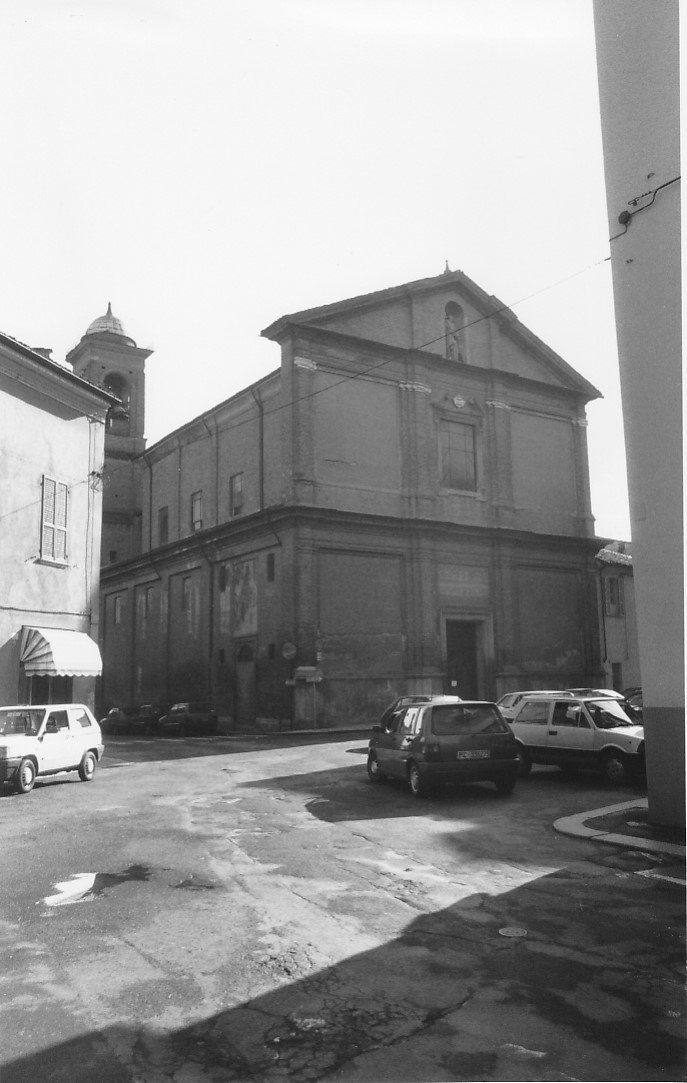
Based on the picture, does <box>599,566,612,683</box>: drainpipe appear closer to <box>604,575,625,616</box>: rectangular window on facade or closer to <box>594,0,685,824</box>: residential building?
<box>604,575,625,616</box>: rectangular window on facade

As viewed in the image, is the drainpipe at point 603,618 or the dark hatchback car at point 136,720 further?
the drainpipe at point 603,618

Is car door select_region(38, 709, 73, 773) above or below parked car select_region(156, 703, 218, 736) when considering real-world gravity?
above

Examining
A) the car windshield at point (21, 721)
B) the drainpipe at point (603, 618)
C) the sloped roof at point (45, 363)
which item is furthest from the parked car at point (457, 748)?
the drainpipe at point (603, 618)

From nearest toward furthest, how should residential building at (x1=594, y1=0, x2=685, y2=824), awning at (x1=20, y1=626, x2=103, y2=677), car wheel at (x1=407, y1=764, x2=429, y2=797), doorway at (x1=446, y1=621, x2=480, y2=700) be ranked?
residential building at (x1=594, y1=0, x2=685, y2=824), car wheel at (x1=407, y1=764, x2=429, y2=797), awning at (x1=20, y1=626, x2=103, y2=677), doorway at (x1=446, y1=621, x2=480, y2=700)

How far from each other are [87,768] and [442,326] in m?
25.5

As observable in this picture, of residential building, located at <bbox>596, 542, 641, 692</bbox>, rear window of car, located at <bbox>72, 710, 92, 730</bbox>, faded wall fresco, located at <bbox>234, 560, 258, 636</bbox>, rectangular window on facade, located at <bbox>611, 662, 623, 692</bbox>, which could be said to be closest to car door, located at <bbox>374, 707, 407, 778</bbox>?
rear window of car, located at <bbox>72, 710, 92, 730</bbox>

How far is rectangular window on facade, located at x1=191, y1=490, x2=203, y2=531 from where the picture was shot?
39.1m

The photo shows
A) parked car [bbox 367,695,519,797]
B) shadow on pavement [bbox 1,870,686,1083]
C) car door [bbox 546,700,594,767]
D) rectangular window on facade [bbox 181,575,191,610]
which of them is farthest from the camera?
rectangular window on facade [bbox 181,575,191,610]

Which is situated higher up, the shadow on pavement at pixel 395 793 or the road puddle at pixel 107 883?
the road puddle at pixel 107 883

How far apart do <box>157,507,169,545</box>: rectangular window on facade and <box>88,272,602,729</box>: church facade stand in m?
0.18

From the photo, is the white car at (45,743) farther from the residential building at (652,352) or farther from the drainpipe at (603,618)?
the drainpipe at (603,618)

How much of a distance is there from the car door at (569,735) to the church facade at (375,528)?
14709 mm

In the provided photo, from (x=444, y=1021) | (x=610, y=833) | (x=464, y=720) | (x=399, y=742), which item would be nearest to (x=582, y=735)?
(x=464, y=720)

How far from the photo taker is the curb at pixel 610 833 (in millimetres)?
9230
